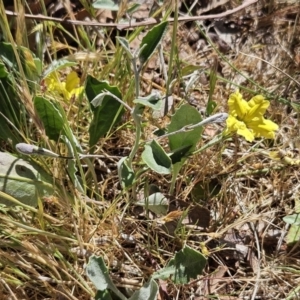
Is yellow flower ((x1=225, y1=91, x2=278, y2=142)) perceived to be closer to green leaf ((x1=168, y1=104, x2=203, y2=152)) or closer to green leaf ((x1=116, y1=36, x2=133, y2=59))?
green leaf ((x1=168, y1=104, x2=203, y2=152))

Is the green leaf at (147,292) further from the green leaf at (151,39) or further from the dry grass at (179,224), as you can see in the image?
the green leaf at (151,39)

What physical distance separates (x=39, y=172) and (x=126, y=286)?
11.6 inches

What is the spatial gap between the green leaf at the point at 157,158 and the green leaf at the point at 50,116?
19 cm

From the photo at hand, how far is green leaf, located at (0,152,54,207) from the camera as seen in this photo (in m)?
1.11

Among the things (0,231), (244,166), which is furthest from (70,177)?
(244,166)

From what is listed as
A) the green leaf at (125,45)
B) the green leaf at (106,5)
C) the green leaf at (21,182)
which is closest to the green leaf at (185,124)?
the green leaf at (125,45)

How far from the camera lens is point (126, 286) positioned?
3.83ft

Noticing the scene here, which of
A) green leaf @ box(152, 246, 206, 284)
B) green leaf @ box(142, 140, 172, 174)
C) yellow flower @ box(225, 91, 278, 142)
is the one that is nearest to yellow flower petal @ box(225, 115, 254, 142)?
yellow flower @ box(225, 91, 278, 142)

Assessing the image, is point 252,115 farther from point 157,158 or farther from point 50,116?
point 50,116

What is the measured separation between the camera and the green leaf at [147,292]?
1048 millimetres

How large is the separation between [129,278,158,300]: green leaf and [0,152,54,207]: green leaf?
0.26 meters

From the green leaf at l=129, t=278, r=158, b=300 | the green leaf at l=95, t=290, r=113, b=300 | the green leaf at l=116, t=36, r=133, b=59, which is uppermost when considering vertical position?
the green leaf at l=116, t=36, r=133, b=59

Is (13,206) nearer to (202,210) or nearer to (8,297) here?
(8,297)

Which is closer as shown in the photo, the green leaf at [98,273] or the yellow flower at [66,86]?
the green leaf at [98,273]
